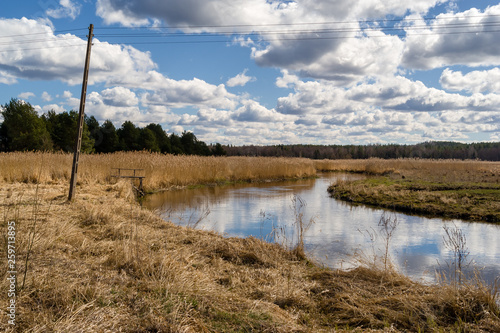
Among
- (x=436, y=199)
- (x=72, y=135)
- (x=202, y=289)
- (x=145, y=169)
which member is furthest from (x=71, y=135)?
(x=202, y=289)

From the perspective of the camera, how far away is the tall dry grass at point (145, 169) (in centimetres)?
1454

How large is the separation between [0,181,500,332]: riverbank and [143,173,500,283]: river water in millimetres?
752

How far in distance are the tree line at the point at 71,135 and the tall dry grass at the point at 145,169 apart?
999cm

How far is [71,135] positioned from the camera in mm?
38438

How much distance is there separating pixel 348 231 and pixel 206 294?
6124 mm

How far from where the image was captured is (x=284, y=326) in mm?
3330

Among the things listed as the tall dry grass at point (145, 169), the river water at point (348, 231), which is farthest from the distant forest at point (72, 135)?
the river water at point (348, 231)

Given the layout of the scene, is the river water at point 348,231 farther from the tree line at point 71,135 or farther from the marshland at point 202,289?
the tree line at point 71,135

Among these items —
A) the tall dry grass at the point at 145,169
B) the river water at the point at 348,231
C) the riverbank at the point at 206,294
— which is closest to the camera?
the riverbank at the point at 206,294

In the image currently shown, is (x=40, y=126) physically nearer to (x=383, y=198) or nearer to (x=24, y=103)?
(x=24, y=103)

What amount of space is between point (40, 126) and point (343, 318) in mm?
37489

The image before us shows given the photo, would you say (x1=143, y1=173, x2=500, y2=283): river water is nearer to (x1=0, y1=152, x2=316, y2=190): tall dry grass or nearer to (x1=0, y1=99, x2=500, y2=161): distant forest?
(x1=0, y1=152, x2=316, y2=190): tall dry grass

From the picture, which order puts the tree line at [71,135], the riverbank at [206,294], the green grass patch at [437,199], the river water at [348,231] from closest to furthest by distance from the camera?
the riverbank at [206,294] < the river water at [348,231] < the green grass patch at [437,199] < the tree line at [71,135]

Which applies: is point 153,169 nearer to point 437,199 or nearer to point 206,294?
point 437,199
